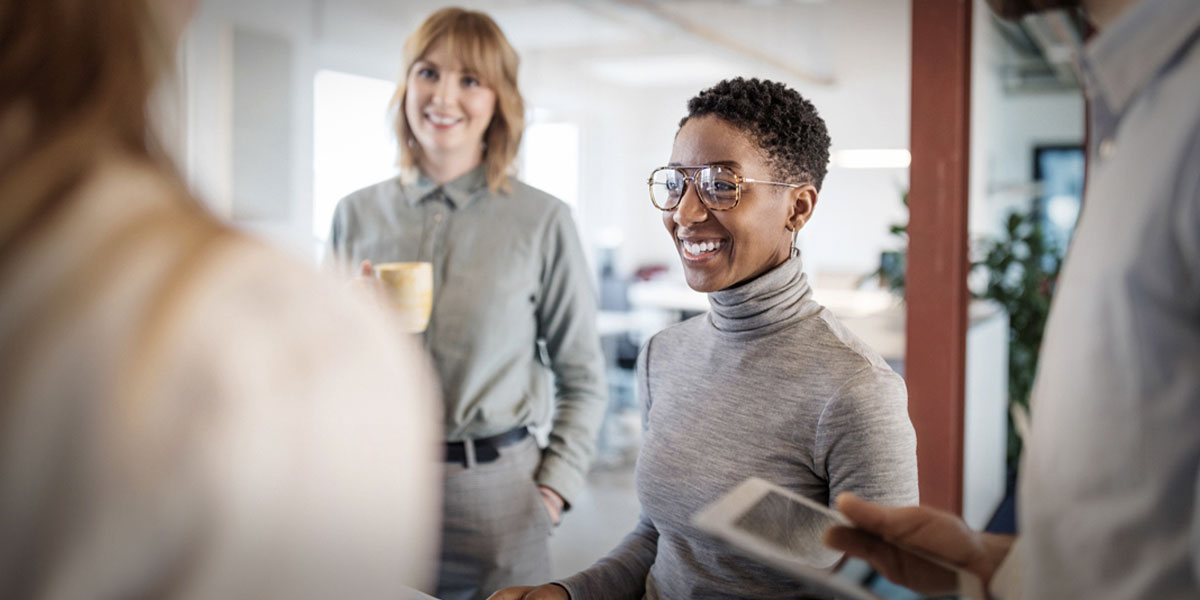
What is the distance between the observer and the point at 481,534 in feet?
5.39

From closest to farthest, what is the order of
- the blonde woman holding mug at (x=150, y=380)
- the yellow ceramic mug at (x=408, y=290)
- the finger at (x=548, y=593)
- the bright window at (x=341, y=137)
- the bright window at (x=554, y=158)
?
the blonde woman holding mug at (x=150, y=380)
the finger at (x=548, y=593)
the yellow ceramic mug at (x=408, y=290)
the bright window at (x=341, y=137)
the bright window at (x=554, y=158)

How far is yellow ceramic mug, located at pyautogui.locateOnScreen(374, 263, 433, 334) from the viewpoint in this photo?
4.78 ft

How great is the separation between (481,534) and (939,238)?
51.2 inches

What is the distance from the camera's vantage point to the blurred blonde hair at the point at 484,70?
167cm

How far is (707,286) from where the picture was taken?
3.62 ft

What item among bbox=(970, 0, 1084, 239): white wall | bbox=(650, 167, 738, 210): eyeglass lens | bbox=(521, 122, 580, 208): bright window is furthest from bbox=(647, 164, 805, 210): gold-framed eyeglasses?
bbox=(970, 0, 1084, 239): white wall

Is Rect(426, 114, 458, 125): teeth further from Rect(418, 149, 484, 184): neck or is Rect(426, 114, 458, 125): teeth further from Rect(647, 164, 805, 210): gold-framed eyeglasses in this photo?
Rect(647, 164, 805, 210): gold-framed eyeglasses

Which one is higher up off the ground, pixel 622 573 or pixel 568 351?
pixel 568 351

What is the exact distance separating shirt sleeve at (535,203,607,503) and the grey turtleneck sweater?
517mm

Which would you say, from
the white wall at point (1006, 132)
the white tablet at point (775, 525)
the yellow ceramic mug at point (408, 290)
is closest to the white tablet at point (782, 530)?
the white tablet at point (775, 525)

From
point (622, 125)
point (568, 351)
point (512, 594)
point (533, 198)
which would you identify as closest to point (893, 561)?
point (512, 594)

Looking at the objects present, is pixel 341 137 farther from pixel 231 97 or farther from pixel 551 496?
pixel 551 496

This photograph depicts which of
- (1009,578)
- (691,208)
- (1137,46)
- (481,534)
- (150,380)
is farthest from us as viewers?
(481,534)

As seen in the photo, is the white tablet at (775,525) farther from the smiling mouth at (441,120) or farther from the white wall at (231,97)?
the white wall at (231,97)
